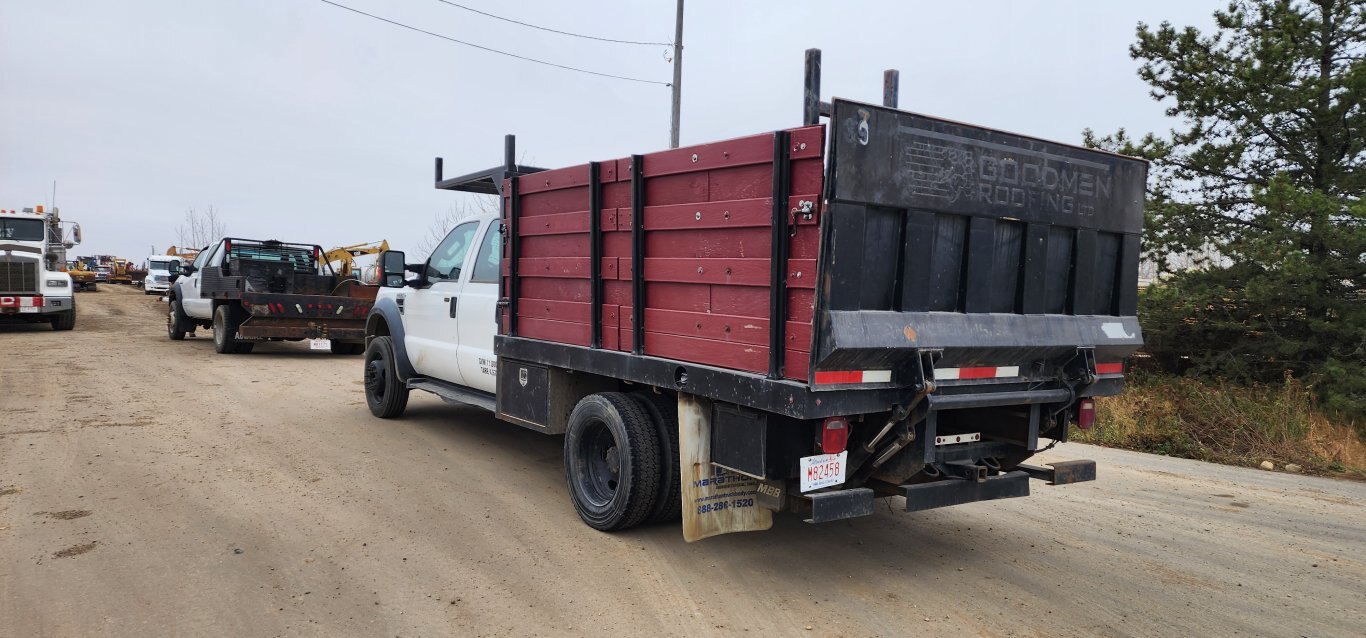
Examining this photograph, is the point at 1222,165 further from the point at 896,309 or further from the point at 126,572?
the point at 126,572

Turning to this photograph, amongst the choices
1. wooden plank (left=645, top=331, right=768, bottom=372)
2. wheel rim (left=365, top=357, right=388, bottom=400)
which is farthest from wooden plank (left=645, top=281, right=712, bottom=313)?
wheel rim (left=365, top=357, right=388, bottom=400)

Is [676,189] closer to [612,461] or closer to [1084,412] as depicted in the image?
[612,461]

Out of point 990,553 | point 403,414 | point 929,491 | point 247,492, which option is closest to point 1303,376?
point 990,553

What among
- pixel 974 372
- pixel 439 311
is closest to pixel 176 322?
pixel 439 311

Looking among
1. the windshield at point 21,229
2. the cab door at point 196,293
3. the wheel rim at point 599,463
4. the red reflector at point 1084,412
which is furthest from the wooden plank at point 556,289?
the windshield at point 21,229

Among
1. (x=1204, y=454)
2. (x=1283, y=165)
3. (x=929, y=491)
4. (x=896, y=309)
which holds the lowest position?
(x=1204, y=454)

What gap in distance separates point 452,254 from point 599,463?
9.77 ft

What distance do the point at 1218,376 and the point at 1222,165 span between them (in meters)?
2.91

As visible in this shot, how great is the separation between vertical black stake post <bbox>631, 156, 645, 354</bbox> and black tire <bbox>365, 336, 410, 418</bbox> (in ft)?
13.8

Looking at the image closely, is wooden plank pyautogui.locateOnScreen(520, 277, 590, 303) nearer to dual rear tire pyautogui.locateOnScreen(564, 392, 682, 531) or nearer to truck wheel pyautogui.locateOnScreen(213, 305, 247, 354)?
dual rear tire pyautogui.locateOnScreen(564, 392, 682, 531)

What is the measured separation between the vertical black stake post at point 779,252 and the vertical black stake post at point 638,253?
111cm

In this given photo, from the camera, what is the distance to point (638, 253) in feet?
15.5

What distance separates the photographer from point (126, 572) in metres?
4.18

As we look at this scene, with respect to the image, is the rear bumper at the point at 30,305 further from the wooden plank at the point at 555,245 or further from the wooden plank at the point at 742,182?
the wooden plank at the point at 742,182
